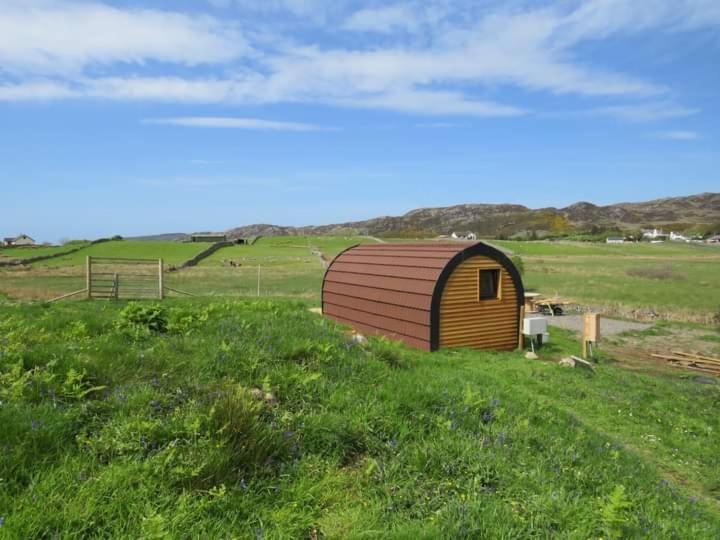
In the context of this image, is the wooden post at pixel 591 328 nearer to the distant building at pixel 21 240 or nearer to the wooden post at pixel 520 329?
the wooden post at pixel 520 329

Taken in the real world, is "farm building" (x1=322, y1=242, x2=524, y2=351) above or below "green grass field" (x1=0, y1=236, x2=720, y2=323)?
above

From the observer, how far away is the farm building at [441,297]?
14586 mm

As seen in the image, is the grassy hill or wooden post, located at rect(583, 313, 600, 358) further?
the grassy hill

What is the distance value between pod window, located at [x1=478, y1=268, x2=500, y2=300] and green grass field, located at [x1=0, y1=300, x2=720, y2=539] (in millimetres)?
9454

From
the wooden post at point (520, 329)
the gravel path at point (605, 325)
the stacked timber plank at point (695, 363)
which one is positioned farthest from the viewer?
the gravel path at point (605, 325)

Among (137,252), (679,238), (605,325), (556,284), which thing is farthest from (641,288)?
(679,238)

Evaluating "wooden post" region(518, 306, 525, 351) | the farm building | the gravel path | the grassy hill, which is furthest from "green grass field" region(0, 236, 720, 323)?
"wooden post" region(518, 306, 525, 351)

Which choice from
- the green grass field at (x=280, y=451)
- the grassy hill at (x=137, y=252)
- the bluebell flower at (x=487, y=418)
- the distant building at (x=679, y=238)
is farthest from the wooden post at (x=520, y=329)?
the distant building at (x=679, y=238)

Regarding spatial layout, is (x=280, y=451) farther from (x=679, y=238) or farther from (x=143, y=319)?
(x=679, y=238)

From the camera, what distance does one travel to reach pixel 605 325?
2414cm

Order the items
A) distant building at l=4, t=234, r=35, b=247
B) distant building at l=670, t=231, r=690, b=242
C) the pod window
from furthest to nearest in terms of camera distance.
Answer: distant building at l=670, t=231, r=690, b=242, distant building at l=4, t=234, r=35, b=247, the pod window

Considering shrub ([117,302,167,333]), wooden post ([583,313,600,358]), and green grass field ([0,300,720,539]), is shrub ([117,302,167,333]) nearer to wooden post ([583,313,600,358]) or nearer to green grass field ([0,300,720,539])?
green grass field ([0,300,720,539])

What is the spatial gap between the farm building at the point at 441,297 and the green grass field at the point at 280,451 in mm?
8260

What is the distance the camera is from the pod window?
15.7m
